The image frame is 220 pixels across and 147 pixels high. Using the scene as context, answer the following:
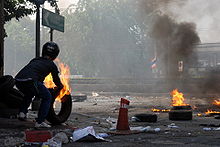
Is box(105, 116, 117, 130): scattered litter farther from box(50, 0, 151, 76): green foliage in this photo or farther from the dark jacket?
box(50, 0, 151, 76): green foliage

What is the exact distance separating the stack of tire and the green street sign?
201 inches

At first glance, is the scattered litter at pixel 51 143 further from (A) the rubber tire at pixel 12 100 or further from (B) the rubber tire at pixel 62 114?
(A) the rubber tire at pixel 12 100

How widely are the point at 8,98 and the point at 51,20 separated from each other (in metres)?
5.74

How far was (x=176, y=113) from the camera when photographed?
1160 cm

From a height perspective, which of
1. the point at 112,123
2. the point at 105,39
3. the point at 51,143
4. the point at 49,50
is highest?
the point at 105,39

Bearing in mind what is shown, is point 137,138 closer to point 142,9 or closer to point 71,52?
point 142,9

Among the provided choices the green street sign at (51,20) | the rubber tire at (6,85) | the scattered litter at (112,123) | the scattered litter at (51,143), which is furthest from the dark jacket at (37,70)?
the green street sign at (51,20)

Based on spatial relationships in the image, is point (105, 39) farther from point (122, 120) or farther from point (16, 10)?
point (122, 120)

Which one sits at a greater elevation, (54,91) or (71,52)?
(71,52)

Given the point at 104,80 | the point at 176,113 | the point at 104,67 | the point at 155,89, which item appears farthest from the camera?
the point at 104,67

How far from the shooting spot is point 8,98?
29.6 feet

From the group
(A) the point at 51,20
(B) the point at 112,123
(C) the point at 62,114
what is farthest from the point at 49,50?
(A) the point at 51,20

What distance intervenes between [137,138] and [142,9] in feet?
80.3

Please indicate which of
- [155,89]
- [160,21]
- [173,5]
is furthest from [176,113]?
[155,89]
